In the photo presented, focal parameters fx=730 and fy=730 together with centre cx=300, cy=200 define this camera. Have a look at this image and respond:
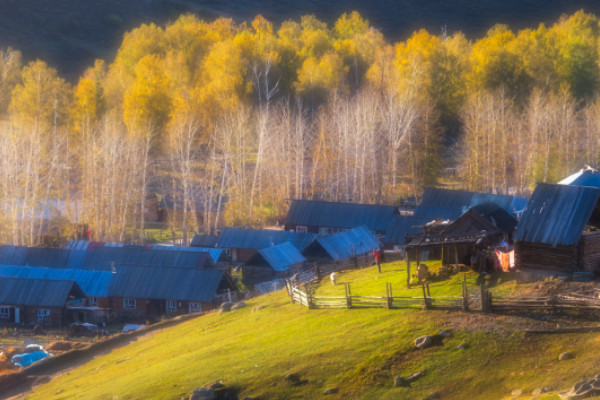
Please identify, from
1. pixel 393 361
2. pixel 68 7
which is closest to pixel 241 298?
pixel 393 361

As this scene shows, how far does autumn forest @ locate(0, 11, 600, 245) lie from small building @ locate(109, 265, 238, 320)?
1436 cm

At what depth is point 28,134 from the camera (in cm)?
7000

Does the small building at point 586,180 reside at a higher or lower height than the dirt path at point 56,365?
higher

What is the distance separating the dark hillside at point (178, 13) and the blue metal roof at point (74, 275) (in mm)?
87590

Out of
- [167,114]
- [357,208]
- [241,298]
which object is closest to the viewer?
[241,298]

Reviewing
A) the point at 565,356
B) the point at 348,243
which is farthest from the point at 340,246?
the point at 565,356

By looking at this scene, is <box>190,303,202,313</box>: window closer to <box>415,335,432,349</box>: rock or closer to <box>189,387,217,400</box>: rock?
<box>189,387,217,400</box>: rock

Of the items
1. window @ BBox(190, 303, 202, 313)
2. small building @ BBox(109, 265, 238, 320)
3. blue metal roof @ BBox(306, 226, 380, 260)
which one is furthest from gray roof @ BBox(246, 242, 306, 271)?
window @ BBox(190, 303, 202, 313)

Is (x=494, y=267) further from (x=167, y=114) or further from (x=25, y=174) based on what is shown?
(x=167, y=114)

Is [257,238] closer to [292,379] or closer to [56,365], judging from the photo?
[56,365]

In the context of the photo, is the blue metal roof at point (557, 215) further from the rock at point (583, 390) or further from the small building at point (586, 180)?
the small building at point (586, 180)

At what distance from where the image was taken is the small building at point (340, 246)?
52.9m

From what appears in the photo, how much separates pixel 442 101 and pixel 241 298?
50977mm

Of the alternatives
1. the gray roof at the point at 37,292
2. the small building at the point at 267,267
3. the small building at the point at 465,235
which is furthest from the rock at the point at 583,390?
the gray roof at the point at 37,292
